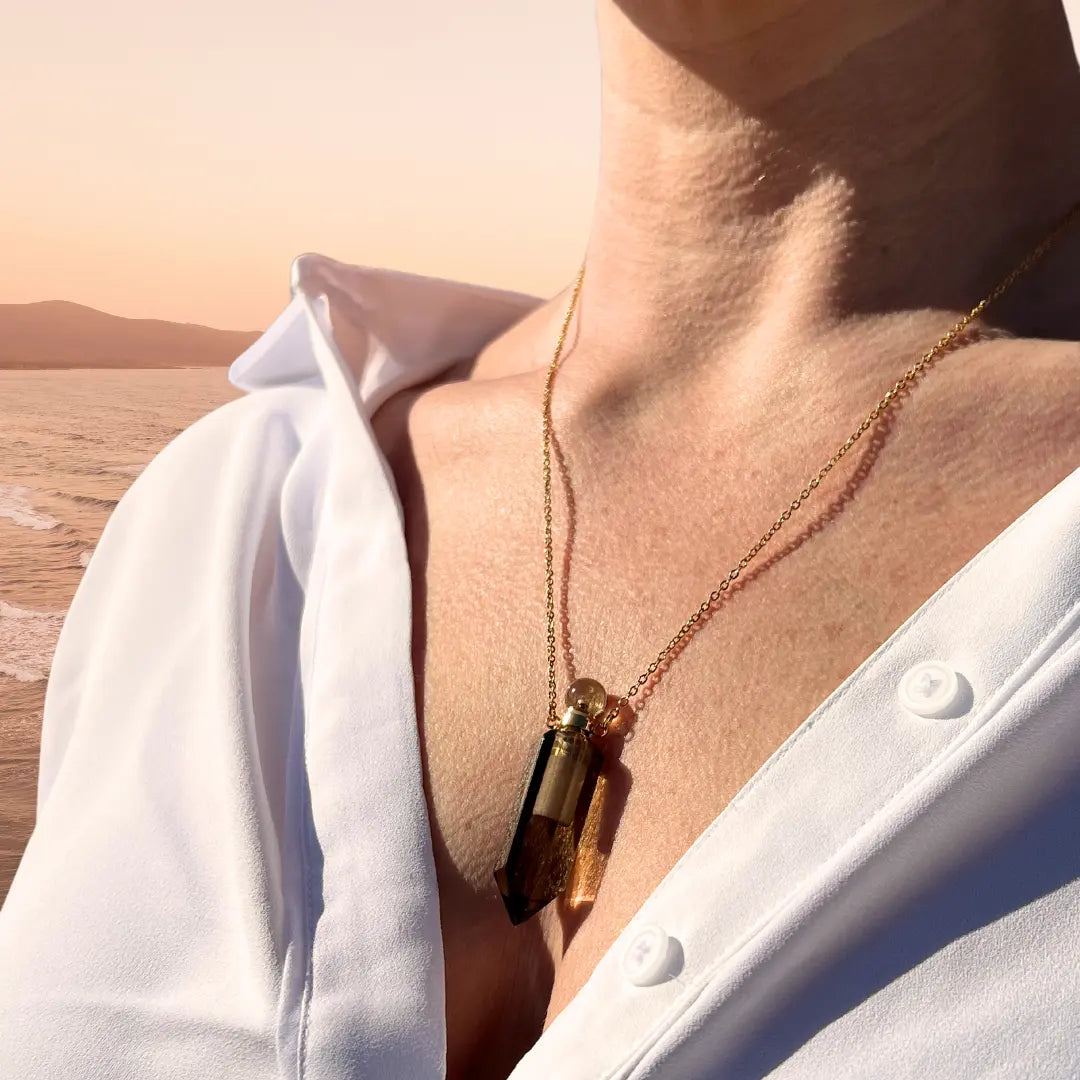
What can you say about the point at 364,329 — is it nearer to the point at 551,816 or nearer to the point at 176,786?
the point at 176,786

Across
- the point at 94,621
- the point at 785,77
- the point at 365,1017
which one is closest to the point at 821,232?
the point at 785,77

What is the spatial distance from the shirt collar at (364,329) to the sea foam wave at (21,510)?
75.6 inches

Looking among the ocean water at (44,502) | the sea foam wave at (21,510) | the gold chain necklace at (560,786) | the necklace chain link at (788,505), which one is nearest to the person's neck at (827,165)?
the necklace chain link at (788,505)

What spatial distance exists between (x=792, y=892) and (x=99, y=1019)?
1.48 ft

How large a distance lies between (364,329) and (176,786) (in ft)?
1.59

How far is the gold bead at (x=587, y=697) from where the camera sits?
70 centimetres

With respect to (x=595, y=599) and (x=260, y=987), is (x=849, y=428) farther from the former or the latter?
(x=260, y=987)

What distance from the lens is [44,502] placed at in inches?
114

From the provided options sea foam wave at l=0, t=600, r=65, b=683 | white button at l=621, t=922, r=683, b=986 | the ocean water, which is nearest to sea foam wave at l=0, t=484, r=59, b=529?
the ocean water

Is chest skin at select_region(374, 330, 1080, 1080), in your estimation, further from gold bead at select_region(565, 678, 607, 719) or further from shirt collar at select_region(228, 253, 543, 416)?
shirt collar at select_region(228, 253, 543, 416)

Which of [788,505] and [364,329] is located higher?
[788,505]

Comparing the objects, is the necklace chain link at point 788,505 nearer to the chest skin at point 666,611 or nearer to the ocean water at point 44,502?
the chest skin at point 666,611

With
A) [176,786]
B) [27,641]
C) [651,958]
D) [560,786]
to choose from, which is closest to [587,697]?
[560,786]

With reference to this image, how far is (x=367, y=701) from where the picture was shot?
0.74 metres
